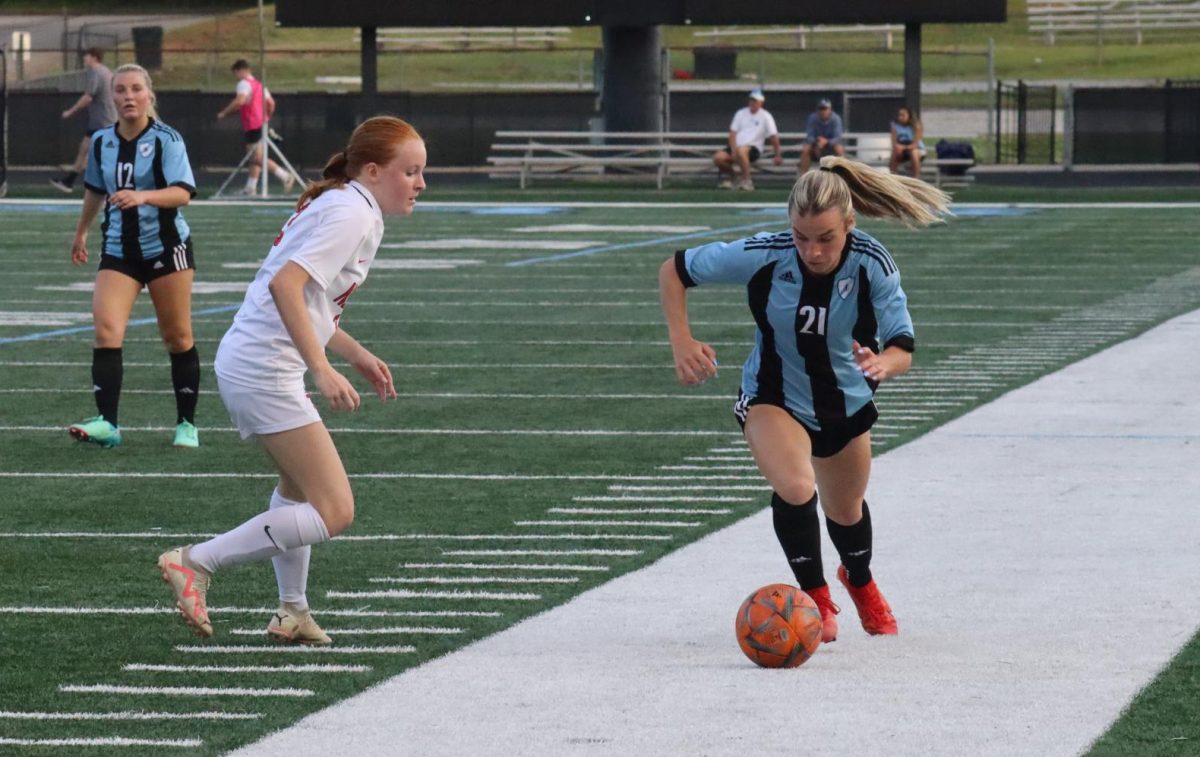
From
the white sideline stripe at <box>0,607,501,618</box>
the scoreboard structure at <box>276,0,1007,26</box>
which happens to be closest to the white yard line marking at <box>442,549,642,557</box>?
the white sideline stripe at <box>0,607,501,618</box>

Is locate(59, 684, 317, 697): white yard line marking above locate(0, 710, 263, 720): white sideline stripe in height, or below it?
below

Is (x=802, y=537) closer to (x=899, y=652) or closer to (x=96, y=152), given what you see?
(x=899, y=652)

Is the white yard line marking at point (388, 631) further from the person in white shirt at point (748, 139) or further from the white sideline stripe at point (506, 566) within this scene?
the person in white shirt at point (748, 139)

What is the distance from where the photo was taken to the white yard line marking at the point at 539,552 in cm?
828

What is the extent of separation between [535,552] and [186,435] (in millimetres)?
3553

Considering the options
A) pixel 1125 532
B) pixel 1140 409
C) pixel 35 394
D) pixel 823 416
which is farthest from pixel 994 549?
pixel 35 394

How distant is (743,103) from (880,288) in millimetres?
37028

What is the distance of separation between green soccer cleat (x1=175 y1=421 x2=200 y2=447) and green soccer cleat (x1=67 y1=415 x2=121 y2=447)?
301mm

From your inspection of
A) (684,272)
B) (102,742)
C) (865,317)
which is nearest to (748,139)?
(684,272)

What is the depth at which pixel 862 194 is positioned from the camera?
6844 millimetres

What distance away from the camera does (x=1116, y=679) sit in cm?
627

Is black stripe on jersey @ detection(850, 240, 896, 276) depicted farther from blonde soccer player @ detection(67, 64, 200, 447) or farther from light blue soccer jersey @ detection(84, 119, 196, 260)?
light blue soccer jersey @ detection(84, 119, 196, 260)

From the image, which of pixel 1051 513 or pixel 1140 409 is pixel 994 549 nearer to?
pixel 1051 513

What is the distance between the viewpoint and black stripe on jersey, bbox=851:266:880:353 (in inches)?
267
